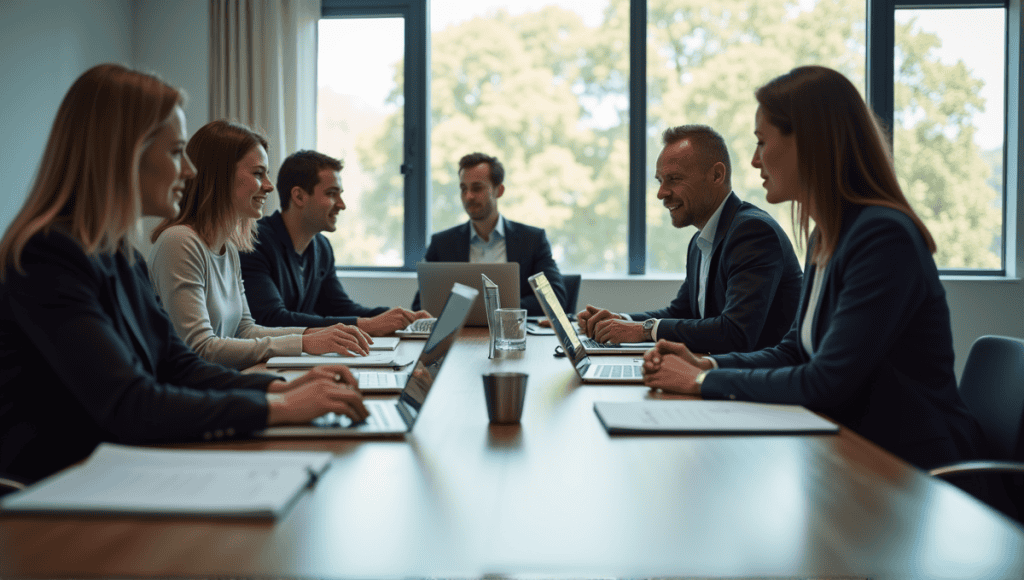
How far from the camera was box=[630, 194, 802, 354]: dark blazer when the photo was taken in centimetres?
233

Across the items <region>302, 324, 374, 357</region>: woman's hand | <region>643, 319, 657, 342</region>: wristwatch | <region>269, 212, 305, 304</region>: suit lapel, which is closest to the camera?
<region>302, 324, 374, 357</region>: woman's hand

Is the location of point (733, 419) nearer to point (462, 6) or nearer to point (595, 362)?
point (595, 362)

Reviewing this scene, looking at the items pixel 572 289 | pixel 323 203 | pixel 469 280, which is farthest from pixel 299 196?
pixel 572 289

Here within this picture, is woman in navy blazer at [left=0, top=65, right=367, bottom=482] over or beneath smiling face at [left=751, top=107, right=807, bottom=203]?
beneath

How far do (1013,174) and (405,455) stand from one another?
4919 mm

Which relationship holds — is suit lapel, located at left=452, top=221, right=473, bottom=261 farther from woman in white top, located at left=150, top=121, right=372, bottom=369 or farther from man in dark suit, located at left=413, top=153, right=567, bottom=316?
woman in white top, located at left=150, top=121, right=372, bottom=369

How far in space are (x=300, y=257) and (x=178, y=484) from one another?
2.56 metres

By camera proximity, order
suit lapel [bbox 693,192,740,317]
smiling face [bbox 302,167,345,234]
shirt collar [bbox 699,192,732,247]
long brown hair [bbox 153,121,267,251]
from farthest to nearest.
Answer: smiling face [bbox 302,167,345,234] < shirt collar [bbox 699,192,732,247] < suit lapel [bbox 693,192,740,317] < long brown hair [bbox 153,121,267,251]

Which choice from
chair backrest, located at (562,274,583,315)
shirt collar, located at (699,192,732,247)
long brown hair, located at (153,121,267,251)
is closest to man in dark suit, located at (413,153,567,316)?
chair backrest, located at (562,274,583,315)

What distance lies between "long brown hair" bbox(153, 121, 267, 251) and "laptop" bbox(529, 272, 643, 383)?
3.29 feet

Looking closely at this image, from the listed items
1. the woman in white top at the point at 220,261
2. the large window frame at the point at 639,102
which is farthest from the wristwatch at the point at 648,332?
the large window frame at the point at 639,102

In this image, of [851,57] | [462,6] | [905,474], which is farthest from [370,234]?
[905,474]

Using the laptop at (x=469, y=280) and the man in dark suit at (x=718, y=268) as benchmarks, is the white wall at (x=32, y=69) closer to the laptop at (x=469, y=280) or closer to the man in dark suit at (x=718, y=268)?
the laptop at (x=469, y=280)

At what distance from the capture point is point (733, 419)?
1.30 m
